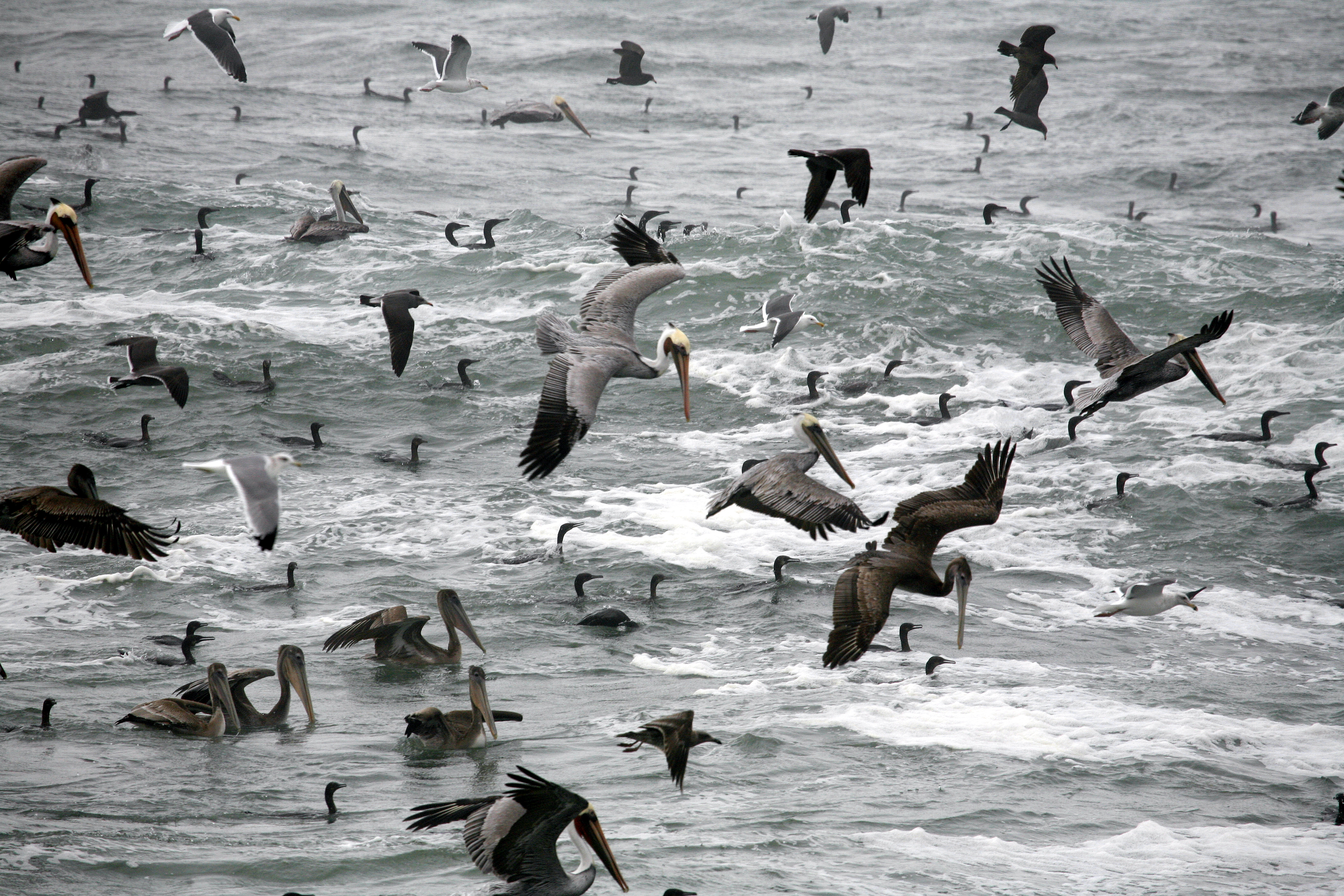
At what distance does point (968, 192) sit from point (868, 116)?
7.27 metres

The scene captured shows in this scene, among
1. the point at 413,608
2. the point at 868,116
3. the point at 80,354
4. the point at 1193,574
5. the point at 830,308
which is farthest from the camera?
the point at 868,116

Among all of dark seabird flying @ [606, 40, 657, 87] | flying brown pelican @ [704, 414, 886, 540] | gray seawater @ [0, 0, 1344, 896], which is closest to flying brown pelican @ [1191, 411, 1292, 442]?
gray seawater @ [0, 0, 1344, 896]

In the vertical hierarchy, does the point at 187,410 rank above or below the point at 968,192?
below

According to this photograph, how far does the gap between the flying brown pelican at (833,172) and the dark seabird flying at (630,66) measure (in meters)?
17.6

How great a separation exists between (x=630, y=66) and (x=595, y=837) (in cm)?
2329

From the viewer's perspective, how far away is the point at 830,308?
2086 centimetres

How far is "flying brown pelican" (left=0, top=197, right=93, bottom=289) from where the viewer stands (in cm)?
955

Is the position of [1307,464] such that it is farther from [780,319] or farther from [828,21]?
[828,21]

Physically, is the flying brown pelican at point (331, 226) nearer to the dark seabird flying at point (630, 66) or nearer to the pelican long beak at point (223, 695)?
the dark seabird flying at point (630, 66)

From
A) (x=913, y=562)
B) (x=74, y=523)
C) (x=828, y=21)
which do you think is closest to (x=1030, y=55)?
(x=828, y=21)

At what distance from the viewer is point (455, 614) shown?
1150 centimetres

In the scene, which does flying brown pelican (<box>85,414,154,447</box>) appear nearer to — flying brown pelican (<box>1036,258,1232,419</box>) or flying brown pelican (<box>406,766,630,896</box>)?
flying brown pelican (<box>1036,258,1232,419</box>)

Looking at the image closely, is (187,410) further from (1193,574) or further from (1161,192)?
(1161,192)

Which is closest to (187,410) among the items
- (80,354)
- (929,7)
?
(80,354)
